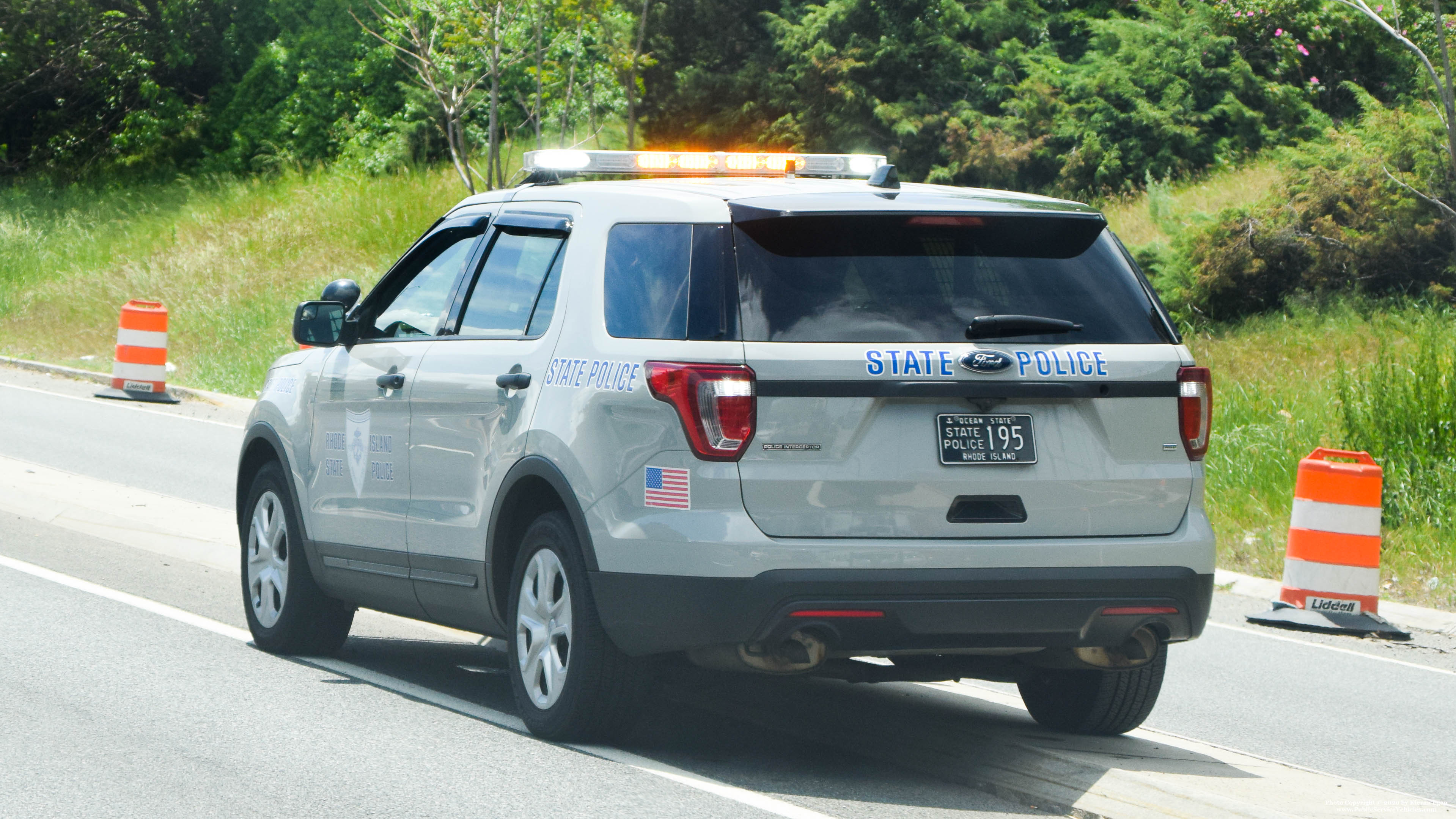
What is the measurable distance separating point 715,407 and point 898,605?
813 mm

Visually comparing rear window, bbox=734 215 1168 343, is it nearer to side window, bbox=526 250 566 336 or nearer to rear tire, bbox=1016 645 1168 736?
side window, bbox=526 250 566 336

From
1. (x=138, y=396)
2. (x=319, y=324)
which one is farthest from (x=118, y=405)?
(x=319, y=324)

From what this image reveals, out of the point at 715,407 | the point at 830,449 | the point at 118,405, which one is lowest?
the point at 118,405

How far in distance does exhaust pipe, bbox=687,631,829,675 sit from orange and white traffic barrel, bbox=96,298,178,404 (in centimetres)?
1784

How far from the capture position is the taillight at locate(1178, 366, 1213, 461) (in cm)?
558

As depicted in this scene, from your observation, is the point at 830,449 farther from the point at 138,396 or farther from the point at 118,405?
the point at 138,396

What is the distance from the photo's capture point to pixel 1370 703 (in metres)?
7.95

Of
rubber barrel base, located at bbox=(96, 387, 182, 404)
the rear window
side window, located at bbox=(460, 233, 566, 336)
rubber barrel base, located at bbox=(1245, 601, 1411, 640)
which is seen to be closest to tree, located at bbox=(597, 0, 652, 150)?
rubber barrel base, located at bbox=(96, 387, 182, 404)

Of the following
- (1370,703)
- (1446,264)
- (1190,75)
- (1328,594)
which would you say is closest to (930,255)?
(1370,703)

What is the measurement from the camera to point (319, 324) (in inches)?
289

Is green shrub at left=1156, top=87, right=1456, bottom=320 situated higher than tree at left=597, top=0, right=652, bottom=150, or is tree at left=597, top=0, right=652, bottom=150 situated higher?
tree at left=597, top=0, right=652, bottom=150

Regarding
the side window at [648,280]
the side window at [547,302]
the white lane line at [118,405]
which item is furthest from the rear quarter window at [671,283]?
the white lane line at [118,405]

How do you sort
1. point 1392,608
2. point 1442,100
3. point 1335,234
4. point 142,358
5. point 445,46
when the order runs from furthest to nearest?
point 445,46 → point 142,358 → point 1335,234 → point 1442,100 → point 1392,608

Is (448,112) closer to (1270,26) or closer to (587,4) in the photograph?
(587,4)
